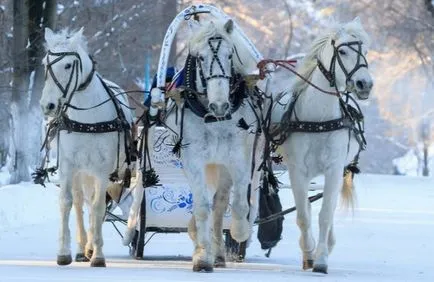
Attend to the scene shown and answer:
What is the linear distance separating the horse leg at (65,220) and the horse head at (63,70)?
83 centimetres

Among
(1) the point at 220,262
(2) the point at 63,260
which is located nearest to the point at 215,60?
(1) the point at 220,262

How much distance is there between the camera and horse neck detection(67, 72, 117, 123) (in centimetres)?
1467

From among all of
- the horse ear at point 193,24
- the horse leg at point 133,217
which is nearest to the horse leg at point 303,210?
the horse ear at point 193,24

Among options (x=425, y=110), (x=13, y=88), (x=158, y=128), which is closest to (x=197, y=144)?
(x=158, y=128)

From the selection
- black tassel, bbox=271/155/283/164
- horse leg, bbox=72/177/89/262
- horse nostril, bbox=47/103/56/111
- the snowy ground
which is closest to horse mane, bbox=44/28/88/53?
horse nostril, bbox=47/103/56/111

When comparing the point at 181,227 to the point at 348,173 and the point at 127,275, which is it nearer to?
the point at 348,173

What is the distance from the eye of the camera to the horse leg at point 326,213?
552 inches

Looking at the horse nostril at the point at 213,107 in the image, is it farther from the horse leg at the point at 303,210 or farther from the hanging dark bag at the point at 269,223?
the hanging dark bag at the point at 269,223

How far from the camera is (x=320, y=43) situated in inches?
578

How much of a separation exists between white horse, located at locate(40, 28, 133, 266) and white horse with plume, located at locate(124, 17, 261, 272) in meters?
0.77

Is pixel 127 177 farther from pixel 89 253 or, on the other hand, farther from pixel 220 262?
pixel 220 262

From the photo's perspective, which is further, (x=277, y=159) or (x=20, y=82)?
(x=20, y=82)

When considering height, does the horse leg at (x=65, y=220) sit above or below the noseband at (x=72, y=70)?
below

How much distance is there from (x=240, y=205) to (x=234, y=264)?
168 centimetres
